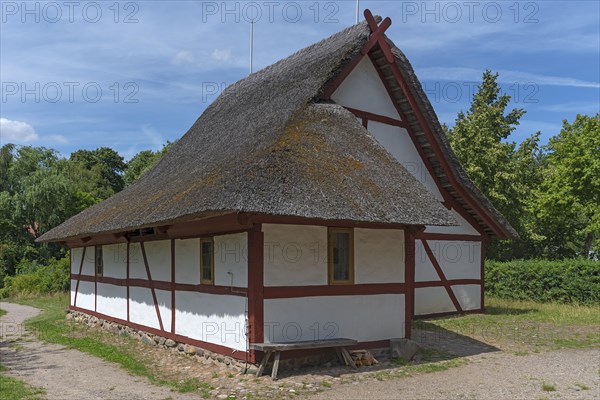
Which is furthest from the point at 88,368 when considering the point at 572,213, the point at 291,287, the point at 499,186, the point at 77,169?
the point at 77,169

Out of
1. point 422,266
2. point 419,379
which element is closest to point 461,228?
point 422,266

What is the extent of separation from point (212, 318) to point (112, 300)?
6028mm

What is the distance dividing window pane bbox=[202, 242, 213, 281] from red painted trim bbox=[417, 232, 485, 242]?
680 cm

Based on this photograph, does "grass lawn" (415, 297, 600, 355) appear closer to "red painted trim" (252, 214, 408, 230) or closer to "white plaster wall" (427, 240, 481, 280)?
"white plaster wall" (427, 240, 481, 280)

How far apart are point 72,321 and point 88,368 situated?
7.71 meters

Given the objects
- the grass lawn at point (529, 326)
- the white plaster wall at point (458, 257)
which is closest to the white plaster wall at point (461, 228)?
the white plaster wall at point (458, 257)

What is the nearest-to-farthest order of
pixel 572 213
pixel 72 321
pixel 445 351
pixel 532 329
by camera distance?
pixel 445 351 < pixel 532 329 < pixel 72 321 < pixel 572 213

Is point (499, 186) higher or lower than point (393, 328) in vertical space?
higher

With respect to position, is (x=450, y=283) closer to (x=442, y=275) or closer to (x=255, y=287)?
(x=442, y=275)

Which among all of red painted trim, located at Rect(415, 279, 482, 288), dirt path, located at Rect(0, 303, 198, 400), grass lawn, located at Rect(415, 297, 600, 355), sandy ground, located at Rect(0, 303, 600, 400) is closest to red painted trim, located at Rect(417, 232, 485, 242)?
red painted trim, located at Rect(415, 279, 482, 288)

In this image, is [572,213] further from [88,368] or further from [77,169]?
[77,169]

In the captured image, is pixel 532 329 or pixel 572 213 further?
pixel 572 213

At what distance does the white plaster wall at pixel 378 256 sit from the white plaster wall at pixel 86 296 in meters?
9.58

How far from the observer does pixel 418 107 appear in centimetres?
1495
